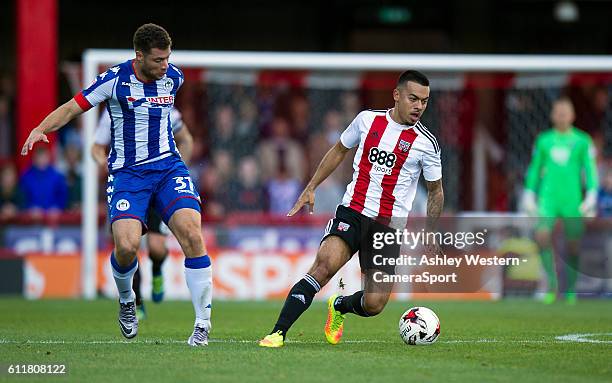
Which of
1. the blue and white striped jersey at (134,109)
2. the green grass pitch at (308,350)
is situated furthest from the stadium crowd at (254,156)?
the blue and white striped jersey at (134,109)

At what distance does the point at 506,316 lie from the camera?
1259cm

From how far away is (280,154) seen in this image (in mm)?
18094

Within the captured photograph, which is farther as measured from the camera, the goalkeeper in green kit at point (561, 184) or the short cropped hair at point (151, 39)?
the goalkeeper in green kit at point (561, 184)

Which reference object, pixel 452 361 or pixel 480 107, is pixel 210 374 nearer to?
pixel 452 361

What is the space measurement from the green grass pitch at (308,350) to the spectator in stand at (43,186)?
13.9ft

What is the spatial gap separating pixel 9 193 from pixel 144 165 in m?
8.72

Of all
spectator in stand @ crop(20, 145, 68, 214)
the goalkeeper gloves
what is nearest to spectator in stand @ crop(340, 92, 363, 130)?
spectator in stand @ crop(20, 145, 68, 214)

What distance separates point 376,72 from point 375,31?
5.48 m

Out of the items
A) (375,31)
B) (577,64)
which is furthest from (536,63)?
(375,31)

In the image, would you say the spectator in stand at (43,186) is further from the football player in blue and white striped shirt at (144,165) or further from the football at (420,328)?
the football at (420,328)

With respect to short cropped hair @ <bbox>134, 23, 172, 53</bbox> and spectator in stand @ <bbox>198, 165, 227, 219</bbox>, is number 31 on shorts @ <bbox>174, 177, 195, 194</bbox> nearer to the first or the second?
short cropped hair @ <bbox>134, 23, 172, 53</bbox>

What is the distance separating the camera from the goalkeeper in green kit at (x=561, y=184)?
50.8ft

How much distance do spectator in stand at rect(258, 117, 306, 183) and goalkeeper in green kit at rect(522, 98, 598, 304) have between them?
3665 mm

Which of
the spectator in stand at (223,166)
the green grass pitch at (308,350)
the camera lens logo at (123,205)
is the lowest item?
the green grass pitch at (308,350)
